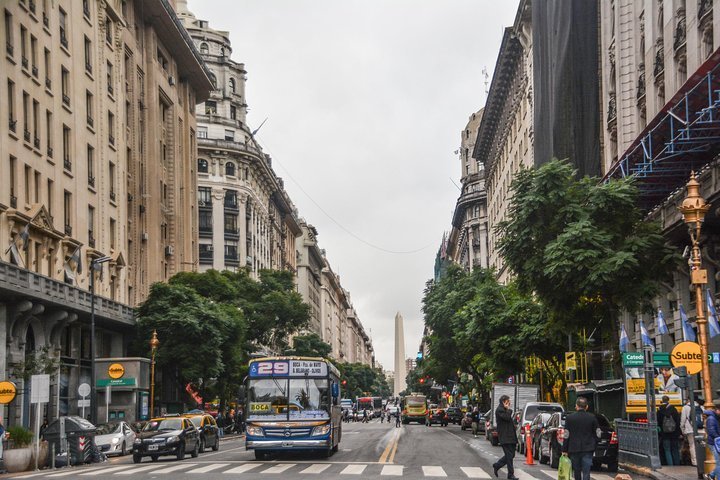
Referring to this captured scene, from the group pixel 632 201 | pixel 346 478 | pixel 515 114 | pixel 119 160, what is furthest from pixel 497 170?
pixel 346 478

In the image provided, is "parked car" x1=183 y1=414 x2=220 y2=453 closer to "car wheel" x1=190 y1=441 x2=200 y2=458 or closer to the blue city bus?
"car wheel" x1=190 y1=441 x2=200 y2=458

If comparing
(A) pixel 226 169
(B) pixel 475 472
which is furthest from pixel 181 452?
(A) pixel 226 169

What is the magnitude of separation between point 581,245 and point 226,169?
268ft

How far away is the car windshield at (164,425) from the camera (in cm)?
3737

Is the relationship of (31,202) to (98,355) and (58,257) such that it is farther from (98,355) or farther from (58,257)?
(98,355)

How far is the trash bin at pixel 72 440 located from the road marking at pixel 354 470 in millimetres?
11629

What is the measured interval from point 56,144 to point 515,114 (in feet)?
148

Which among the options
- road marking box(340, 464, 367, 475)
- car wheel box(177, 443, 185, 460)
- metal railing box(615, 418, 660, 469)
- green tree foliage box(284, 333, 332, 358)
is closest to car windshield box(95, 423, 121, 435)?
car wheel box(177, 443, 185, 460)

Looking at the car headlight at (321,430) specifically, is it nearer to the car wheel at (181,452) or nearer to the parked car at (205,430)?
the car wheel at (181,452)

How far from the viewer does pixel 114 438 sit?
43531mm

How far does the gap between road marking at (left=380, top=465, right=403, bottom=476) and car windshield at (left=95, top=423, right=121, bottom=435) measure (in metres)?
18.1

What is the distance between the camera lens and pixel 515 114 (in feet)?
291

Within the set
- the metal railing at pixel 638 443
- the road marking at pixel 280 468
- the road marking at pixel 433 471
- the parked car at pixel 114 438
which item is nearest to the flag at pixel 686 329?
the metal railing at pixel 638 443

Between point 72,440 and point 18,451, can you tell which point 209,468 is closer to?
point 18,451
